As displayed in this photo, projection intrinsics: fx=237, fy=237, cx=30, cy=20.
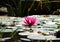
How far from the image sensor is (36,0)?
12.8 feet

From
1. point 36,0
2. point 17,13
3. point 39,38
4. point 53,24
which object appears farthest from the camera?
point 36,0

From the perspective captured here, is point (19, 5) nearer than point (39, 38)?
No

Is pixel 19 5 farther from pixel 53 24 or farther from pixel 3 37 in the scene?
pixel 3 37

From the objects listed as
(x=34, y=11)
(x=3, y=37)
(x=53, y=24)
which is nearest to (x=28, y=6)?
(x=34, y=11)

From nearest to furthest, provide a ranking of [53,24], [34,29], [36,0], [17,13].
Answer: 1. [34,29]
2. [53,24]
3. [17,13]
4. [36,0]

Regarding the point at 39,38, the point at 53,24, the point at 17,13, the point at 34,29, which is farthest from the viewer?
the point at 17,13

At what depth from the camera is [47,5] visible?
12.8 ft

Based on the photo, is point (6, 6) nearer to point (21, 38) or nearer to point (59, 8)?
point (59, 8)

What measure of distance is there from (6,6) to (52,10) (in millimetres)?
764

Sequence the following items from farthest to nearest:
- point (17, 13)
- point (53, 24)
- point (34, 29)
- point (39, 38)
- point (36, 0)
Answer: point (36, 0), point (17, 13), point (53, 24), point (34, 29), point (39, 38)

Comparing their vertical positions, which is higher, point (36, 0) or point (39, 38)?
point (36, 0)

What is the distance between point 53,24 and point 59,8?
1517 mm

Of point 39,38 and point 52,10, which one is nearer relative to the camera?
point 39,38

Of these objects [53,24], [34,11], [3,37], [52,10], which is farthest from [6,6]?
[3,37]
